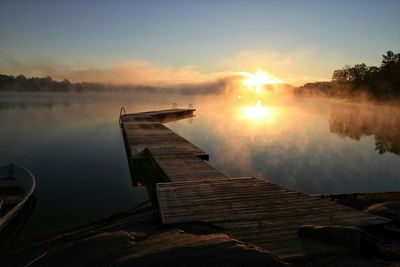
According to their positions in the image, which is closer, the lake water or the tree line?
the lake water

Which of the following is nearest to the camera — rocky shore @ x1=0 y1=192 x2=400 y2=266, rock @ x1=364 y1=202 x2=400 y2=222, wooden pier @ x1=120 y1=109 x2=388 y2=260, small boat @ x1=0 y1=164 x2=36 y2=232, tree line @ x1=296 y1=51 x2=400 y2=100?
rocky shore @ x1=0 y1=192 x2=400 y2=266

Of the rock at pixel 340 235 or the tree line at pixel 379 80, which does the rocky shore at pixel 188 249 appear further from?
the tree line at pixel 379 80

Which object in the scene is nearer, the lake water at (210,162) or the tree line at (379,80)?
the lake water at (210,162)

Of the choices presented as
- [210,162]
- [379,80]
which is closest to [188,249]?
[210,162]

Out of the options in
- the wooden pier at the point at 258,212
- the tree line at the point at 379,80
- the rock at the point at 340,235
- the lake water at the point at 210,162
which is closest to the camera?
the rock at the point at 340,235

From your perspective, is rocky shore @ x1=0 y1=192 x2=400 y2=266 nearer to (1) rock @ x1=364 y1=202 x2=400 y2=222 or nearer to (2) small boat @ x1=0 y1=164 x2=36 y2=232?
(1) rock @ x1=364 y1=202 x2=400 y2=222

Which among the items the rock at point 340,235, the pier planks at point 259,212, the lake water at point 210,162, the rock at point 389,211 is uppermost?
the rock at point 340,235

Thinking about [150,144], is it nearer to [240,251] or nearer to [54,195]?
[54,195]

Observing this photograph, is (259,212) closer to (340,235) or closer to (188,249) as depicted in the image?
(340,235)

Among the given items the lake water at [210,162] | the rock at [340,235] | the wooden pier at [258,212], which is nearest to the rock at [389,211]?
the wooden pier at [258,212]

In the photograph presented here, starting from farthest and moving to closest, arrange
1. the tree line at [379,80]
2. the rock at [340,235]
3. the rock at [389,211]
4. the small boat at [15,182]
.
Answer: the tree line at [379,80] → the small boat at [15,182] → the rock at [389,211] → the rock at [340,235]

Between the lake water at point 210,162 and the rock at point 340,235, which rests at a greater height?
the rock at point 340,235

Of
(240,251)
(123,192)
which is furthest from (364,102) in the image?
(240,251)

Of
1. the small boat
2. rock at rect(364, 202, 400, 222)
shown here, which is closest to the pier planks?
rock at rect(364, 202, 400, 222)
